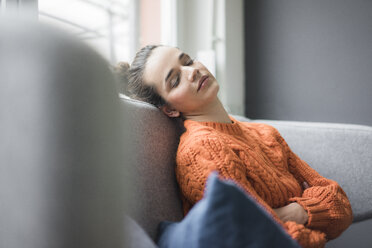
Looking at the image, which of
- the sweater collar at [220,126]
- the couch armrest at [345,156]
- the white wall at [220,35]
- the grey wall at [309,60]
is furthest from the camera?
the white wall at [220,35]

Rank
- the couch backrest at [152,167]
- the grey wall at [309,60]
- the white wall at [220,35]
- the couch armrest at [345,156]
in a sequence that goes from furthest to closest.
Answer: the white wall at [220,35], the grey wall at [309,60], the couch armrest at [345,156], the couch backrest at [152,167]

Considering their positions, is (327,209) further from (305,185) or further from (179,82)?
(179,82)

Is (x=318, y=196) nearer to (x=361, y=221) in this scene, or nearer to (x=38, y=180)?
(x=361, y=221)

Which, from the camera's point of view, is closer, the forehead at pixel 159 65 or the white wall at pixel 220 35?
the forehead at pixel 159 65

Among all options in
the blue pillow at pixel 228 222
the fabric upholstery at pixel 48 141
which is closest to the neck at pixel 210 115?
the blue pillow at pixel 228 222

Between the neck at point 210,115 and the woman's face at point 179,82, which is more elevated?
the woman's face at point 179,82

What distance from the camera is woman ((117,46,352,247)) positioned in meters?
0.66

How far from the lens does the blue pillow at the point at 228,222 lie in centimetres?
37

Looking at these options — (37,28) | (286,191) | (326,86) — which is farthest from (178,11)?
(37,28)

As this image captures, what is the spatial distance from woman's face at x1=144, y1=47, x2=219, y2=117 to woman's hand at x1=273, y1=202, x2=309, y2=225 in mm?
366

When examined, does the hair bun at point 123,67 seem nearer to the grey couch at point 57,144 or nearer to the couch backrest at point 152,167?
Answer: the couch backrest at point 152,167

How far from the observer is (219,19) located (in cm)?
185

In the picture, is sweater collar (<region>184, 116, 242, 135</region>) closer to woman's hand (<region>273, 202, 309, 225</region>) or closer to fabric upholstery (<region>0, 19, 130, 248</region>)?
woman's hand (<region>273, 202, 309, 225</region>)

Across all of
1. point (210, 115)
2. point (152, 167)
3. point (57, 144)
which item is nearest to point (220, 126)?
point (210, 115)
